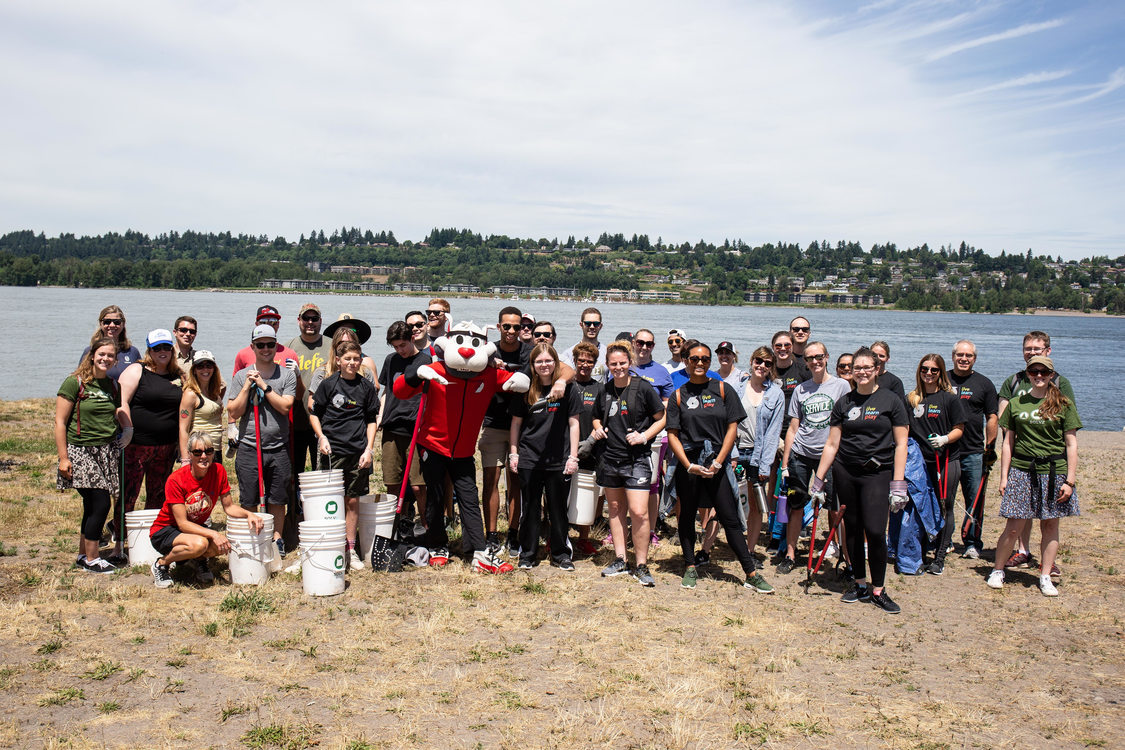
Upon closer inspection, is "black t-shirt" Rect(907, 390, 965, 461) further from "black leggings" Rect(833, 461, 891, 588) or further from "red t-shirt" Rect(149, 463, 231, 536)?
"red t-shirt" Rect(149, 463, 231, 536)

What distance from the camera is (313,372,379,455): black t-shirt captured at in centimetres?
694

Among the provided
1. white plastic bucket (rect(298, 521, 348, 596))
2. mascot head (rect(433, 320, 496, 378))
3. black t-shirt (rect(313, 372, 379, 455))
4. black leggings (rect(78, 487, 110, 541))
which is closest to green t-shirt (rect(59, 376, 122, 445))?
black leggings (rect(78, 487, 110, 541))

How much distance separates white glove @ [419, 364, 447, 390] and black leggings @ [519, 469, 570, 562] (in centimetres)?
107

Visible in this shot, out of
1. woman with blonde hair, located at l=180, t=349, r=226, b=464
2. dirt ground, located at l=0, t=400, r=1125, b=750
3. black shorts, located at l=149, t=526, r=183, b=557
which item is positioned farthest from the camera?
woman with blonde hair, located at l=180, t=349, r=226, b=464

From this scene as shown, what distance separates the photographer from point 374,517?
23.2ft

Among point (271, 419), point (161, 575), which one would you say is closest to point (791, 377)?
point (271, 419)

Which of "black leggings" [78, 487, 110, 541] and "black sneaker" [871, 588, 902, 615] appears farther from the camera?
"black leggings" [78, 487, 110, 541]

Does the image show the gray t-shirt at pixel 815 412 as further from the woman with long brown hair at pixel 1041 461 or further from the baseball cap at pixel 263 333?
the baseball cap at pixel 263 333

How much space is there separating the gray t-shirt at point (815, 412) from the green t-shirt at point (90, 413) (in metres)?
5.91

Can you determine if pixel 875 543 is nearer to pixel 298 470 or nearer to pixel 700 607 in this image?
pixel 700 607

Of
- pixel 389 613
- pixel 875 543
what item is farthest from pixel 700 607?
pixel 389 613

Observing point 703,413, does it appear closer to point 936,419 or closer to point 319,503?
point 936,419

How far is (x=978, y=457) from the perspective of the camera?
7.92 meters

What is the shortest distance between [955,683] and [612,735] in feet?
7.83
